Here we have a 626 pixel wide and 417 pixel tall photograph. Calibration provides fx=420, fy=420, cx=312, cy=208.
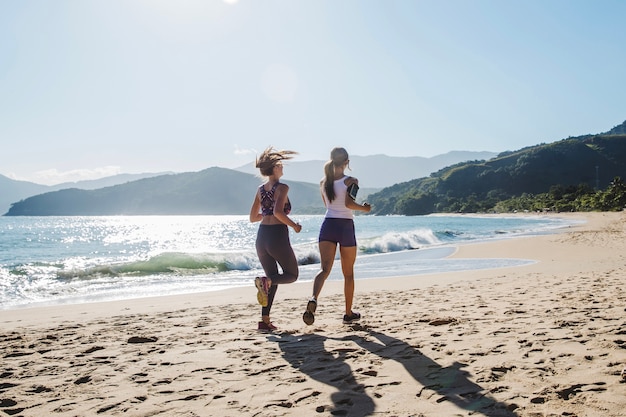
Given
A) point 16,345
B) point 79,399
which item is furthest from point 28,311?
point 79,399

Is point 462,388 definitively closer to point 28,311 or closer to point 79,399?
point 79,399

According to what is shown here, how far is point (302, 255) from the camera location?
2025 centimetres

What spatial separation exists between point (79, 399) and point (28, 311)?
6257 mm

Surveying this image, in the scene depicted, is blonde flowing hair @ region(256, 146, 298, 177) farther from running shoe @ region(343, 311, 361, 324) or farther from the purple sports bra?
running shoe @ region(343, 311, 361, 324)

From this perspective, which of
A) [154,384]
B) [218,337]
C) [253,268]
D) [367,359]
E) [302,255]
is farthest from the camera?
[302,255]

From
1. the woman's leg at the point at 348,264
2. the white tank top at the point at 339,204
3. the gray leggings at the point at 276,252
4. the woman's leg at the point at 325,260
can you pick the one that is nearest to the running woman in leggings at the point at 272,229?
the gray leggings at the point at 276,252

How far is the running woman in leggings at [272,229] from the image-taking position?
484 centimetres

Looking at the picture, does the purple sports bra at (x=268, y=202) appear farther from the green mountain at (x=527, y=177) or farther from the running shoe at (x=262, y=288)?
the green mountain at (x=527, y=177)

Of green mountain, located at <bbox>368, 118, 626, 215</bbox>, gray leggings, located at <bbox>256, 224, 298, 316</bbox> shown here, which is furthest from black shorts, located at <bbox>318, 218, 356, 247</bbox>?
green mountain, located at <bbox>368, 118, 626, 215</bbox>

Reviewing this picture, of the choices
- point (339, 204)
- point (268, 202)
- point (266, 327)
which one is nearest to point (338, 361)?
point (266, 327)

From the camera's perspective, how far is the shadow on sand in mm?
2684

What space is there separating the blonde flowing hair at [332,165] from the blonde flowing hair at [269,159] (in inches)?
18.1

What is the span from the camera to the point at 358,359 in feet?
12.2

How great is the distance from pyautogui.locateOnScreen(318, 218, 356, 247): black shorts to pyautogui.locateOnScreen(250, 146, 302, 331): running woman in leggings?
0.35 meters
